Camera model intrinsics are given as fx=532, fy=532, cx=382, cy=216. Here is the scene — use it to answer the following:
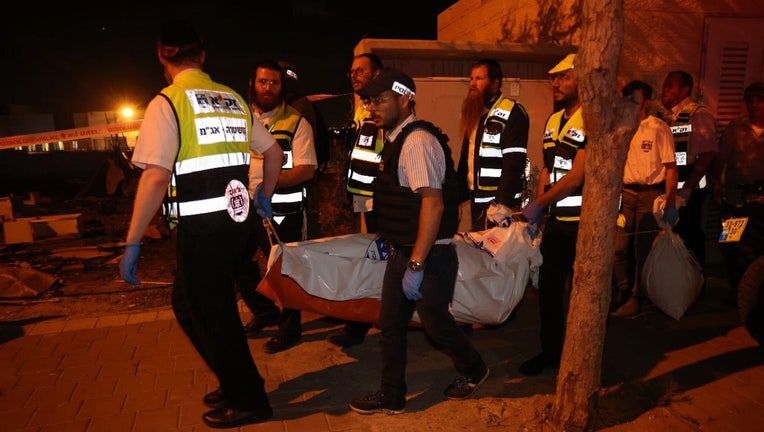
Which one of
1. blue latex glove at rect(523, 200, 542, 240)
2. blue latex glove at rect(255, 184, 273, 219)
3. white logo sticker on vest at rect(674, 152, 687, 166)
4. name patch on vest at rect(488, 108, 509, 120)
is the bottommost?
blue latex glove at rect(523, 200, 542, 240)

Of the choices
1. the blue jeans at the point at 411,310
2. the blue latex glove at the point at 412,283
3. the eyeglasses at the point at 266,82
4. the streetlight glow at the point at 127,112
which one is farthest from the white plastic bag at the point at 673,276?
the streetlight glow at the point at 127,112

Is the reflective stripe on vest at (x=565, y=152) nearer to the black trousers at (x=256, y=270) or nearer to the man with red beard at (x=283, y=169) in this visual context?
the man with red beard at (x=283, y=169)

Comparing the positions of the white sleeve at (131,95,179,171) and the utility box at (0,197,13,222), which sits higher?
the white sleeve at (131,95,179,171)

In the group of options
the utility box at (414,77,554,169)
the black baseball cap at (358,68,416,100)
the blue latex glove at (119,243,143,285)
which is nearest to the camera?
the blue latex glove at (119,243,143,285)

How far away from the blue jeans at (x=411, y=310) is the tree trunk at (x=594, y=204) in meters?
0.69

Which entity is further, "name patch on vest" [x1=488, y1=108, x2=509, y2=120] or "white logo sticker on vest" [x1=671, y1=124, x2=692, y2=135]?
"white logo sticker on vest" [x1=671, y1=124, x2=692, y2=135]

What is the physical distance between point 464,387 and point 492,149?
184 cm

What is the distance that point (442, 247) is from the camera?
3.23m

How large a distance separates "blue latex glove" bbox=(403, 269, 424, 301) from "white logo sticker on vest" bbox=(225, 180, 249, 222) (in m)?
1.01

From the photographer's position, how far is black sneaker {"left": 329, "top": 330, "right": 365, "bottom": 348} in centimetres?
445

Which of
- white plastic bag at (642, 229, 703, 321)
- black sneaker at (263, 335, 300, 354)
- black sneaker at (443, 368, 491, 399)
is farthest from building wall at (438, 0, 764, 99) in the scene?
black sneaker at (263, 335, 300, 354)

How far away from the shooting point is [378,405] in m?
3.40

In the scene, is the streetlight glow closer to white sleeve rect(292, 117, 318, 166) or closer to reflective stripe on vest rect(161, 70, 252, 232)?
white sleeve rect(292, 117, 318, 166)

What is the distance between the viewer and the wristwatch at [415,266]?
9.89 ft
